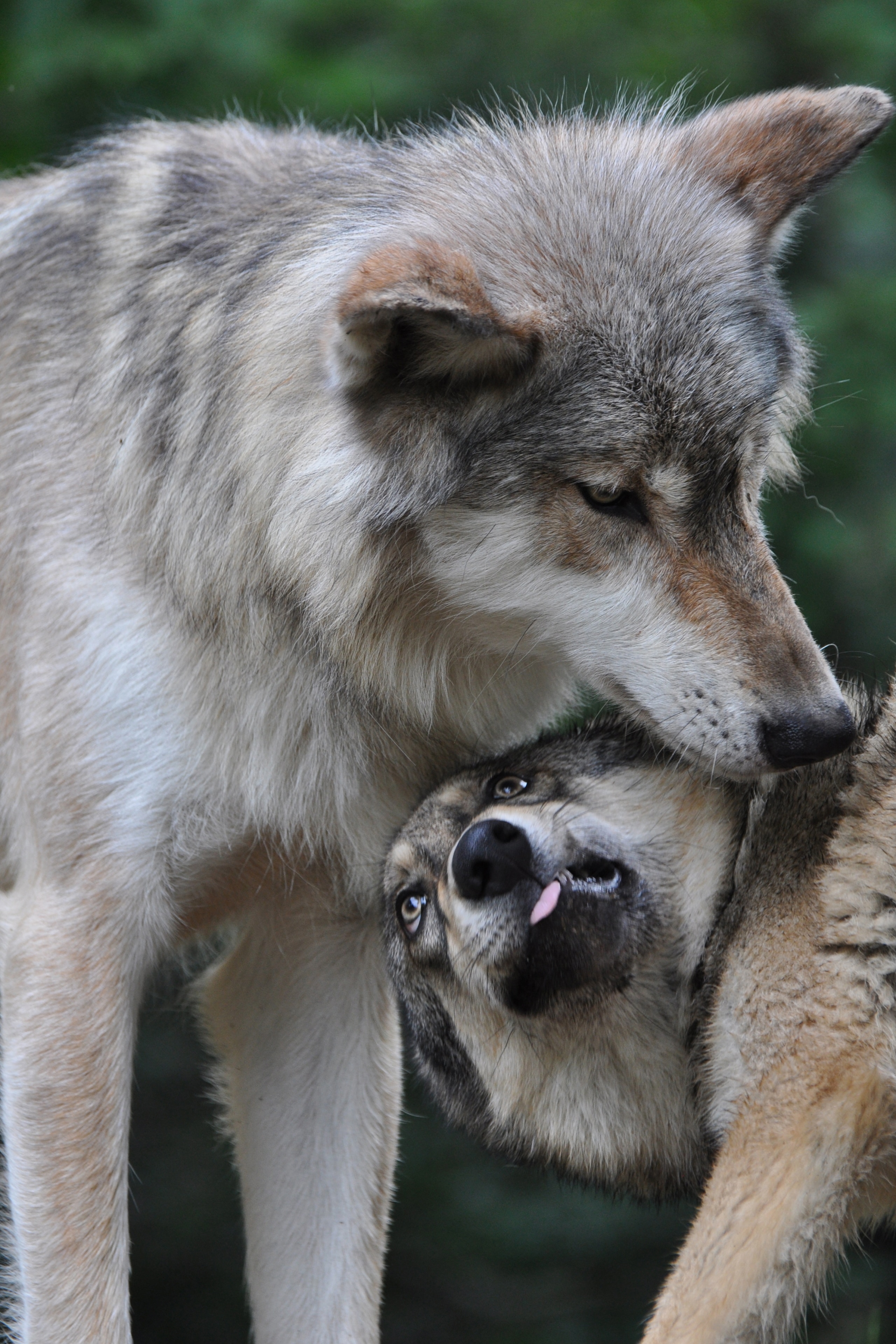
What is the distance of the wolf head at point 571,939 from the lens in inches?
120

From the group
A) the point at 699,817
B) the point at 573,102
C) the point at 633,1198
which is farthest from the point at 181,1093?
the point at 573,102

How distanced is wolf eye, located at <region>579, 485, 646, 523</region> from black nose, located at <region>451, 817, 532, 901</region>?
646 mm

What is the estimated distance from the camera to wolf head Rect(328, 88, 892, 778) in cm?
273

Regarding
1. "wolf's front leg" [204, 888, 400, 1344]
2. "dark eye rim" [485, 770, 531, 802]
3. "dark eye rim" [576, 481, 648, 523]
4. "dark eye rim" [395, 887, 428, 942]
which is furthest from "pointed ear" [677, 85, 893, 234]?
"wolf's front leg" [204, 888, 400, 1344]

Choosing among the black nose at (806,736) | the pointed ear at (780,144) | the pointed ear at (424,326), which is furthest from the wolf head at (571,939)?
the pointed ear at (780,144)

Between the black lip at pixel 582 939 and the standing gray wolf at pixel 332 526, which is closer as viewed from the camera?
the standing gray wolf at pixel 332 526

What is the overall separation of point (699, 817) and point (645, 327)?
1.02 m

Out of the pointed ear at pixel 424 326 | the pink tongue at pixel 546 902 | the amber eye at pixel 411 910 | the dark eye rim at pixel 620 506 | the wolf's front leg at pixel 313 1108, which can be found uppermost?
the pointed ear at pixel 424 326

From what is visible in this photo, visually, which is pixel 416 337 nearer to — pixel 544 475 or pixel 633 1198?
pixel 544 475

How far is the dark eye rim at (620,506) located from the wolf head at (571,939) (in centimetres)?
63

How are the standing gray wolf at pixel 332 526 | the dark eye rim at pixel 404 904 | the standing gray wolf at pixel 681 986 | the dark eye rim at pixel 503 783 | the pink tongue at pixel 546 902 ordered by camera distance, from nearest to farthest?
the standing gray wolf at pixel 681 986, the standing gray wolf at pixel 332 526, the pink tongue at pixel 546 902, the dark eye rim at pixel 503 783, the dark eye rim at pixel 404 904

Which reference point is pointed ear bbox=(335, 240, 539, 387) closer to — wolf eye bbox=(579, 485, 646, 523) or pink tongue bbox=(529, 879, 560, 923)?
wolf eye bbox=(579, 485, 646, 523)

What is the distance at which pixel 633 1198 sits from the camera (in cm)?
359

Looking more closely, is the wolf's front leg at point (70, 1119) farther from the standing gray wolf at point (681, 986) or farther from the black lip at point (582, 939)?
the black lip at point (582, 939)
